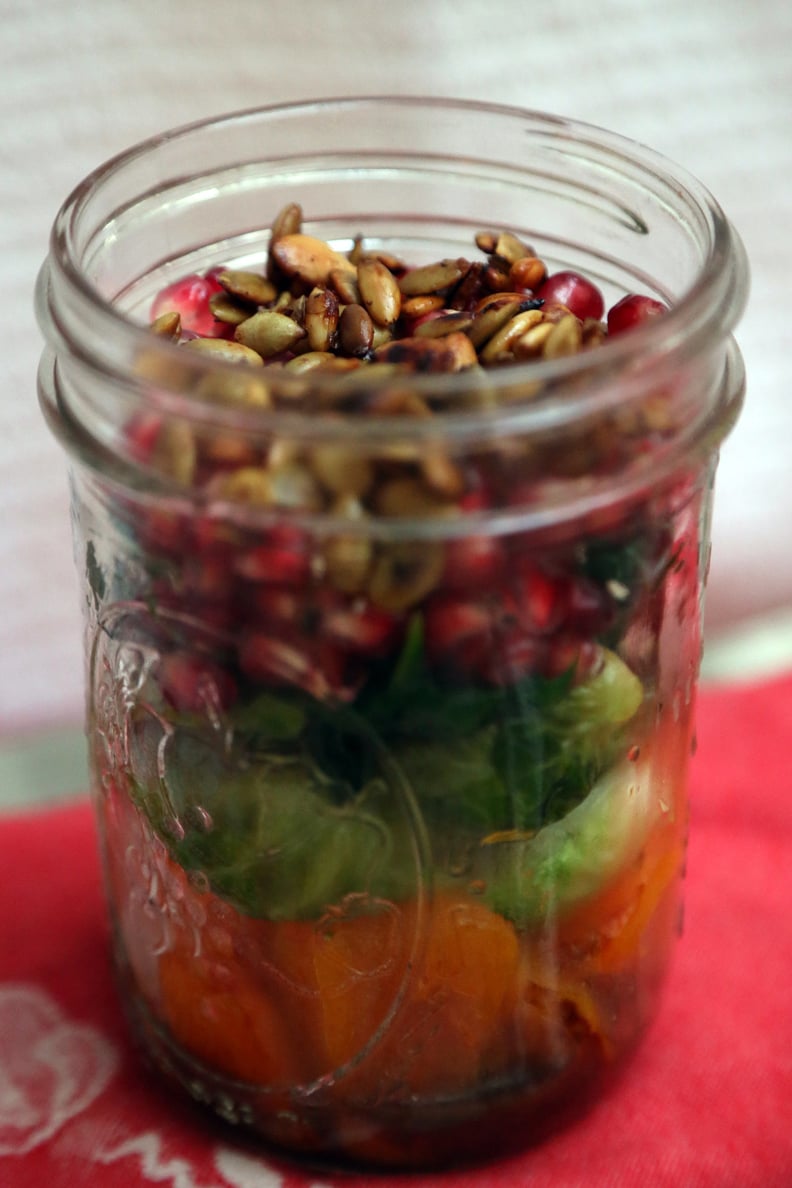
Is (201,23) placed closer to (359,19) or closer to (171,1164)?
(359,19)

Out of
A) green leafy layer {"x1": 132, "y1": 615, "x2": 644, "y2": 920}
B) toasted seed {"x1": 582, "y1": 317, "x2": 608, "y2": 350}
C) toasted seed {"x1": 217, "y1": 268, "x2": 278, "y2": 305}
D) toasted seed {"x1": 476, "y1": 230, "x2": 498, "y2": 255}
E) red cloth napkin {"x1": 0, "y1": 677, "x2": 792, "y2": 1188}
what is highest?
toasted seed {"x1": 582, "y1": 317, "x2": 608, "y2": 350}

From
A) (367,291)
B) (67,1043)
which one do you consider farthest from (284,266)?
(67,1043)

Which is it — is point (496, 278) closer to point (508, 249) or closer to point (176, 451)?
point (508, 249)

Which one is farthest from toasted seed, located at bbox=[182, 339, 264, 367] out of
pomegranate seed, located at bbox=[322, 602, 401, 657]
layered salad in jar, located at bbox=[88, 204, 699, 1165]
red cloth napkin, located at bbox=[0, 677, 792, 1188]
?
red cloth napkin, located at bbox=[0, 677, 792, 1188]

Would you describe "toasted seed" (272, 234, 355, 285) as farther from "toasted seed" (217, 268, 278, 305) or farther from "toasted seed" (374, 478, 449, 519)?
"toasted seed" (374, 478, 449, 519)

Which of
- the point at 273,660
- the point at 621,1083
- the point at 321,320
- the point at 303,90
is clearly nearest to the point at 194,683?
the point at 273,660
